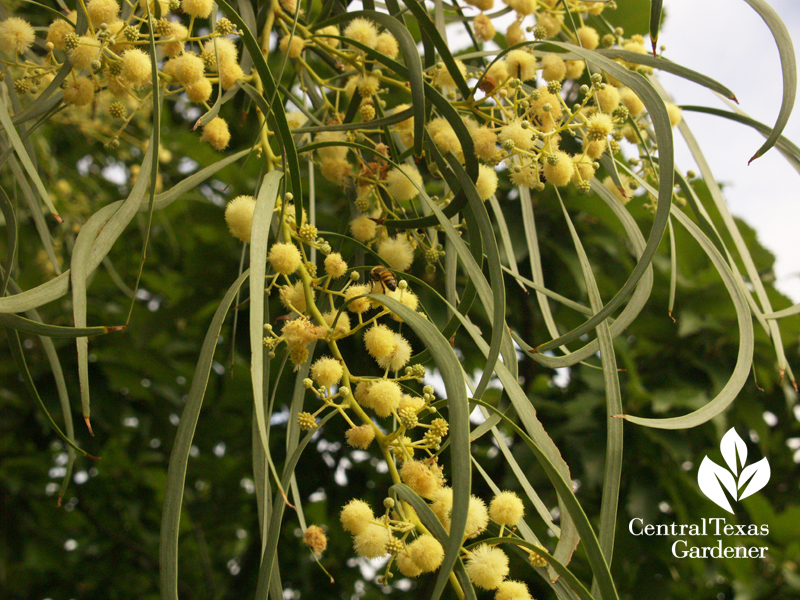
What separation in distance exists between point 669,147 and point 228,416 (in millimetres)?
1412

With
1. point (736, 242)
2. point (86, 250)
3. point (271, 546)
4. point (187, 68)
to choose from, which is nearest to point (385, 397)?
point (271, 546)

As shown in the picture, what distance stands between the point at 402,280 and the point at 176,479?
0.75 ft

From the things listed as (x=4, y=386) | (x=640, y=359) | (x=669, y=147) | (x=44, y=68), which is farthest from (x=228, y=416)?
(x=669, y=147)

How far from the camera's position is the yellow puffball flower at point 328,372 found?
19.1 inches

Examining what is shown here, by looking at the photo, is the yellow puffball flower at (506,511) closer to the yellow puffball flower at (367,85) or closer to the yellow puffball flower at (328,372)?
the yellow puffball flower at (328,372)

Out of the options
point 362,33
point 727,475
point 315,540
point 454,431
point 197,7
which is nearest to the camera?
point 454,431

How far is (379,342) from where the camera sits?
0.51 metres

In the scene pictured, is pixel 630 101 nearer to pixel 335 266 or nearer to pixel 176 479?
pixel 335 266

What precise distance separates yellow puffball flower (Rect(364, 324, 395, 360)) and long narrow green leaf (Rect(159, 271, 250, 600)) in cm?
12

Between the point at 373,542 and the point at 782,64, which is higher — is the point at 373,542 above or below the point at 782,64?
below

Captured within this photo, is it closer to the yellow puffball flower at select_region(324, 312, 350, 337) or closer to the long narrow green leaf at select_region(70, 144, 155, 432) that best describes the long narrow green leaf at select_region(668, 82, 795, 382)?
the yellow puffball flower at select_region(324, 312, 350, 337)

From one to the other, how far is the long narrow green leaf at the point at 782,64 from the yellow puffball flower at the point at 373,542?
1.41ft

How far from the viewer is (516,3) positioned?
71cm

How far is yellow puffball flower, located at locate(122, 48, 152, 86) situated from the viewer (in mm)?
537
